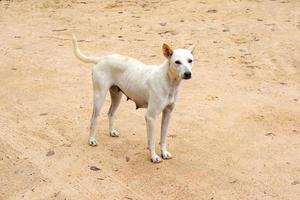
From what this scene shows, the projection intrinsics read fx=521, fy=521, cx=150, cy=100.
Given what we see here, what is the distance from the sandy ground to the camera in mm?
5887

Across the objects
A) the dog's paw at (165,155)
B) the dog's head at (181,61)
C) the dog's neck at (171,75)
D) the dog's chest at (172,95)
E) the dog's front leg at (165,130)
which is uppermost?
the dog's head at (181,61)

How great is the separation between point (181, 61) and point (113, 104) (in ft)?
5.15

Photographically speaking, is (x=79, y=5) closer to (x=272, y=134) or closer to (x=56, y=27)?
(x=56, y=27)

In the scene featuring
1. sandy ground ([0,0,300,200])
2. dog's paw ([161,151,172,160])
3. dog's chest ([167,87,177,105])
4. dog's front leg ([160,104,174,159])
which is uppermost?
dog's chest ([167,87,177,105])

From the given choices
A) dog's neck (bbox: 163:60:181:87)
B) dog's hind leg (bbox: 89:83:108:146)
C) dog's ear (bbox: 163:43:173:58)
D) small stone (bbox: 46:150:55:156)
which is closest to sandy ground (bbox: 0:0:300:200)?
small stone (bbox: 46:150:55:156)

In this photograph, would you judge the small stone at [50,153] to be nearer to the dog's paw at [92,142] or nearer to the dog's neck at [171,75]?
the dog's paw at [92,142]

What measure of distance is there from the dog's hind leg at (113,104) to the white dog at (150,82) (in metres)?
0.02

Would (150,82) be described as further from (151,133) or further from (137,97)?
(151,133)

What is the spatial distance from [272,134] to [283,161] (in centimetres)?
84

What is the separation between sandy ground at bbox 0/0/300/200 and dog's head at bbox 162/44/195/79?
122 cm

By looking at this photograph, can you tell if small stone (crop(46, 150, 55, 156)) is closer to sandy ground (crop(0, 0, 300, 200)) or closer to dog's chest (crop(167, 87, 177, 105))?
sandy ground (crop(0, 0, 300, 200))

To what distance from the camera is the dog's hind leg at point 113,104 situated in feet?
22.5

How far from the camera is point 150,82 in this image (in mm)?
6137

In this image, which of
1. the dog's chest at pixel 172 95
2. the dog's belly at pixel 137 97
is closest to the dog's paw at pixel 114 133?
the dog's belly at pixel 137 97
